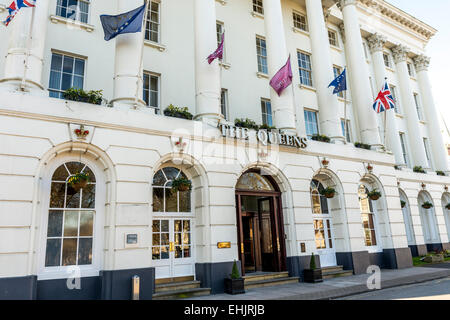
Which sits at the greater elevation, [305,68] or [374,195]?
[305,68]

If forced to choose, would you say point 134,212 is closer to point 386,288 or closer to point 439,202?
point 386,288

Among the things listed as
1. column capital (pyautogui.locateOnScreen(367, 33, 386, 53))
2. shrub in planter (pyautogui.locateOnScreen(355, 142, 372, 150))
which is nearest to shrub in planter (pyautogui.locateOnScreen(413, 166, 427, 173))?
shrub in planter (pyautogui.locateOnScreen(355, 142, 372, 150))

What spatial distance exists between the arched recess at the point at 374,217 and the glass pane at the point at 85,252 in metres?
14.3

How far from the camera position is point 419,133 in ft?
89.4

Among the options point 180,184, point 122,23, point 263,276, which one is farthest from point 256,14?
point 263,276

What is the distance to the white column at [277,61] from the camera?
16469 mm

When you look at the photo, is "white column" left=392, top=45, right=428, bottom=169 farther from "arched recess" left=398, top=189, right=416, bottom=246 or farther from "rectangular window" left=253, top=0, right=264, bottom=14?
"rectangular window" left=253, top=0, right=264, bottom=14

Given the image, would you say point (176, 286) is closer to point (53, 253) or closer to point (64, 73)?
point (53, 253)

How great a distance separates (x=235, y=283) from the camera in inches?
481

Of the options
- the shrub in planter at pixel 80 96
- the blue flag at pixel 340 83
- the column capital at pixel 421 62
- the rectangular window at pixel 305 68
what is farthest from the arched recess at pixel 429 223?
the shrub in planter at pixel 80 96

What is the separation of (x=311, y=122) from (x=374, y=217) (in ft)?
22.0

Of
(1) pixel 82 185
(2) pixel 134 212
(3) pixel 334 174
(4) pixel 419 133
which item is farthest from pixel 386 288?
(4) pixel 419 133

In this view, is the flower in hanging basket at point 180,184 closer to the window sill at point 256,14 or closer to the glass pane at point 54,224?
the glass pane at point 54,224
